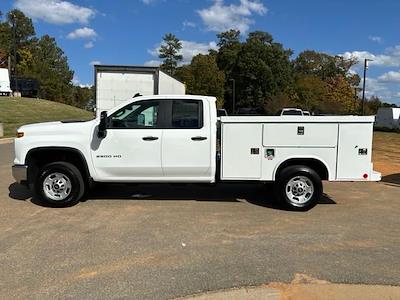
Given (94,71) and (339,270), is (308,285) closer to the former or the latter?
(339,270)

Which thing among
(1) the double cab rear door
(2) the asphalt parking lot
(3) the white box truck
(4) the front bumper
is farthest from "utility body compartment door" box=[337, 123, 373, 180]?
(3) the white box truck

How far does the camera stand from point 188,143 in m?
8.18

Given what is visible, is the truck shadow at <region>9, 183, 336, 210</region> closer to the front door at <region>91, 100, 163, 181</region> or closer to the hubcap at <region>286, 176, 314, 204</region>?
the hubcap at <region>286, 176, 314, 204</region>

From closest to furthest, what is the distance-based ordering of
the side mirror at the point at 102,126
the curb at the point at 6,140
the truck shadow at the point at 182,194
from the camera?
the side mirror at the point at 102,126
the truck shadow at the point at 182,194
the curb at the point at 6,140

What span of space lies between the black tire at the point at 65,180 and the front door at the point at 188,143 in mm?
1458

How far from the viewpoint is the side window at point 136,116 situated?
27.0 feet

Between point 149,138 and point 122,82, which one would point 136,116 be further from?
point 122,82

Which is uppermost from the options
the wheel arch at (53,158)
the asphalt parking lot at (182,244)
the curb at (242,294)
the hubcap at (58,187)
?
the wheel arch at (53,158)

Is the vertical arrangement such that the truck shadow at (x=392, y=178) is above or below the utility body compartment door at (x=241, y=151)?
below

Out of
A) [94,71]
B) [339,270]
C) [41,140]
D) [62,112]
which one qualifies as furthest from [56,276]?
[62,112]

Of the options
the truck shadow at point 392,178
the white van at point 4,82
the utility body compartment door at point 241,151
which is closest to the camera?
the utility body compartment door at point 241,151

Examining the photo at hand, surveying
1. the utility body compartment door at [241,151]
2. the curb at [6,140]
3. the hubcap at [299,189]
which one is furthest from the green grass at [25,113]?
the hubcap at [299,189]

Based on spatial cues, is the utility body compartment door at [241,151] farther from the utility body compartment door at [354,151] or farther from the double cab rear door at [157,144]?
the utility body compartment door at [354,151]

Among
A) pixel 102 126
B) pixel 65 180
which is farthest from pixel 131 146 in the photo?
pixel 65 180
